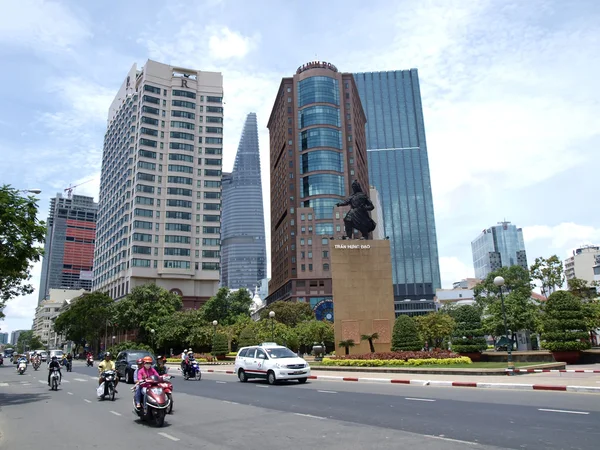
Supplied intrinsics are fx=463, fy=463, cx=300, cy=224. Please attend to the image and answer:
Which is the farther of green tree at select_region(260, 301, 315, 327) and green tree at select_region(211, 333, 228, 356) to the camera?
green tree at select_region(260, 301, 315, 327)

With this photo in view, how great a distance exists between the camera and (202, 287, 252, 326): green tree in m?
72.9

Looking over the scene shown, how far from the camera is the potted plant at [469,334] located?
28.1m

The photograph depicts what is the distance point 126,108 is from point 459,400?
340 feet

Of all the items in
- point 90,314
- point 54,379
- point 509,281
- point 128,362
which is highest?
point 509,281

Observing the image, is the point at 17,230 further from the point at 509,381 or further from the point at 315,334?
the point at 315,334

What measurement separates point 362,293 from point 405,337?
5329mm

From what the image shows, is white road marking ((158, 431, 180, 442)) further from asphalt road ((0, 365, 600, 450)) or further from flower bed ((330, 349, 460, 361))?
flower bed ((330, 349, 460, 361))

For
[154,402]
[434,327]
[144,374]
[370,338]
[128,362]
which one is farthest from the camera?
[434,327]

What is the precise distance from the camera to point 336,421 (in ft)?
34.4

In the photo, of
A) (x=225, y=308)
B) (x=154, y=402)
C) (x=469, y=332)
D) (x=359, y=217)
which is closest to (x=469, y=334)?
(x=469, y=332)

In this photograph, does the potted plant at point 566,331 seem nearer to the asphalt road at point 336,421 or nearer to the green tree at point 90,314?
the asphalt road at point 336,421

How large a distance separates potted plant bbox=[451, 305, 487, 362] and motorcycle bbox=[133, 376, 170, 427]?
2147cm

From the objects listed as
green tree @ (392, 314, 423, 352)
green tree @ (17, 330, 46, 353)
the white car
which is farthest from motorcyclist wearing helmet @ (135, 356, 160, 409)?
green tree @ (17, 330, 46, 353)

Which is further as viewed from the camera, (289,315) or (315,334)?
(289,315)
